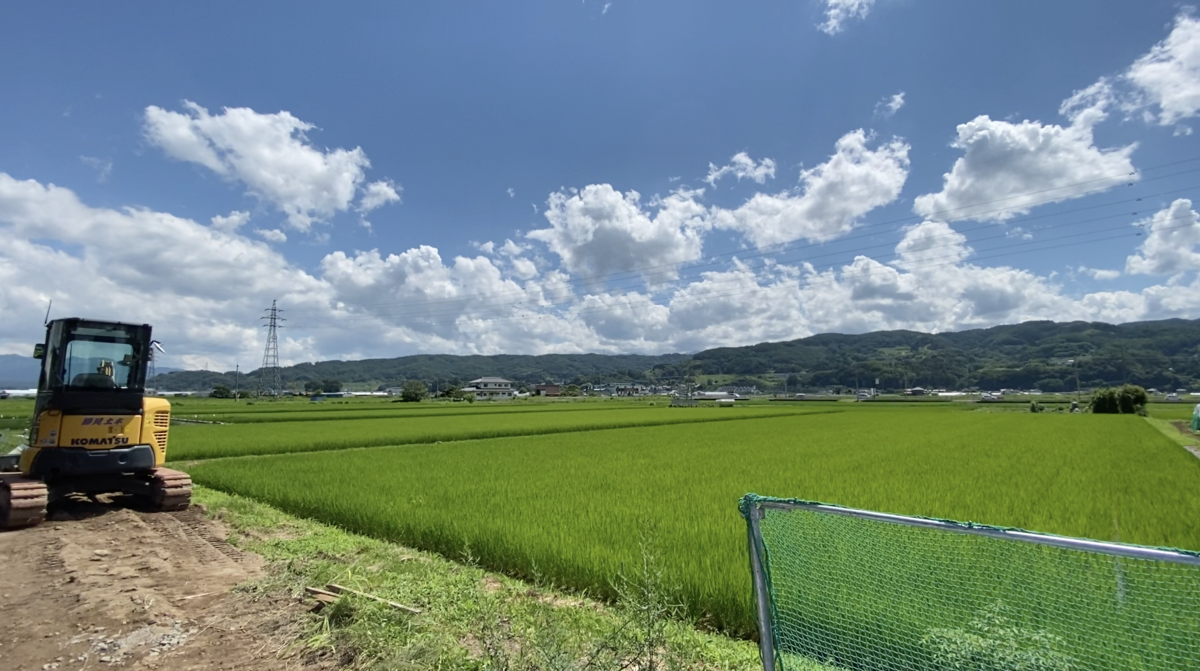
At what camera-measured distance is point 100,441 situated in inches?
334

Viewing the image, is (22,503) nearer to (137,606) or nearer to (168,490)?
(168,490)

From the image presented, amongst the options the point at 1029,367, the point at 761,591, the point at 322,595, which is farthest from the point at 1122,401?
the point at 1029,367

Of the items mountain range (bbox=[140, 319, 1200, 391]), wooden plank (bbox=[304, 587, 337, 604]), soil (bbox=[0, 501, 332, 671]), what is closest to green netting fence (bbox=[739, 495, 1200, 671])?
soil (bbox=[0, 501, 332, 671])

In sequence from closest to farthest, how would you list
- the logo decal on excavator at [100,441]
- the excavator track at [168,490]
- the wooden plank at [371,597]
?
the wooden plank at [371,597] < the logo decal on excavator at [100,441] < the excavator track at [168,490]

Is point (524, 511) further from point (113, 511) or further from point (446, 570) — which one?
point (113, 511)

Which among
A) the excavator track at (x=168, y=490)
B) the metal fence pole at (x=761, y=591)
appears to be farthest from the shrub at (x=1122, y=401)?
the excavator track at (x=168, y=490)

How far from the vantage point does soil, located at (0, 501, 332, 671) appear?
413 centimetres

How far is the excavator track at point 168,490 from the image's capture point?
29.6 ft

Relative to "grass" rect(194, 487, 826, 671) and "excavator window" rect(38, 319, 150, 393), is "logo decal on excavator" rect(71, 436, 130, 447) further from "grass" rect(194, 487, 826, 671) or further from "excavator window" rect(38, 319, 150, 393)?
"grass" rect(194, 487, 826, 671)

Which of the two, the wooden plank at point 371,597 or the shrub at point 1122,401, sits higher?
the wooden plank at point 371,597

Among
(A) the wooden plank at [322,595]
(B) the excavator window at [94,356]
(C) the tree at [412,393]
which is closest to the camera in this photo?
(A) the wooden plank at [322,595]

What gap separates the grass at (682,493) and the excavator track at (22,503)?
9.83ft

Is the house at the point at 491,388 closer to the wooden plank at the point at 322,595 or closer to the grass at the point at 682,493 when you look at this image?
the grass at the point at 682,493

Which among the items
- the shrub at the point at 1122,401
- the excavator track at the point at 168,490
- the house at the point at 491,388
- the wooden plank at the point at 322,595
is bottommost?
the shrub at the point at 1122,401
